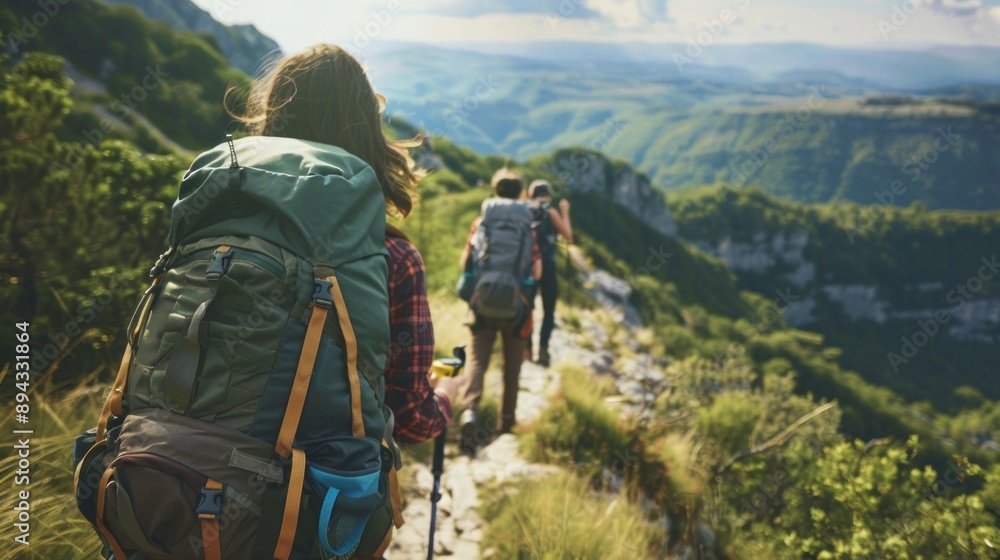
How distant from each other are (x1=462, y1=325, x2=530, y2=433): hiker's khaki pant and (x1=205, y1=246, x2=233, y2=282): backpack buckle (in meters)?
3.42

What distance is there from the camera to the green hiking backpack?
1229 mm

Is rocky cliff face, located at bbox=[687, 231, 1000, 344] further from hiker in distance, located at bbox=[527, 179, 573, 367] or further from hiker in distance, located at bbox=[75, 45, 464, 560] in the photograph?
hiker in distance, located at bbox=[75, 45, 464, 560]

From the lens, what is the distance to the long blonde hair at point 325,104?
1.74m

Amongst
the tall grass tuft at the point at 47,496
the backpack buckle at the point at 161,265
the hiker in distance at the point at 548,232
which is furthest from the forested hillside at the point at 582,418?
the hiker in distance at the point at 548,232

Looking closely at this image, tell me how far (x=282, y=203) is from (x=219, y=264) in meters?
0.20

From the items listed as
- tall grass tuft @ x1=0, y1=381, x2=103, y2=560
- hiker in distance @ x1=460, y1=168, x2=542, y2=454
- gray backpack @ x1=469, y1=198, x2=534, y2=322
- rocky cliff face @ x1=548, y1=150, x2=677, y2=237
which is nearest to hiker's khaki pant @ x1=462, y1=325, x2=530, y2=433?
hiker in distance @ x1=460, y1=168, x2=542, y2=454

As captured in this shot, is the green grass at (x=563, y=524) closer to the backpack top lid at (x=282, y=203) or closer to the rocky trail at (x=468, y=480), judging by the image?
the rocky trail at (x=468, y=480)

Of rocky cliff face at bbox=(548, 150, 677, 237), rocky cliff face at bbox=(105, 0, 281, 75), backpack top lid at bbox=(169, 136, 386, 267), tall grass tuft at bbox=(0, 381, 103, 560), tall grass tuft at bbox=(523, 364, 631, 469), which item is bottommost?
rocky cliff face at bbox=(548, 150, 677, 237)

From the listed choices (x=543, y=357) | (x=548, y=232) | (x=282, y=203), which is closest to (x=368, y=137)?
(x=282, y=203)

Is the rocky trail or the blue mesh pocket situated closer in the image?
the blue mesh pocket

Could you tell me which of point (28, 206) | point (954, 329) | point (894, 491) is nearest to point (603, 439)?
point (894, 491)

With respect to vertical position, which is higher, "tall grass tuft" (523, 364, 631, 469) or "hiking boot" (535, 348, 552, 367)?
"tall grass tuft" (523, 364, 631, 469)

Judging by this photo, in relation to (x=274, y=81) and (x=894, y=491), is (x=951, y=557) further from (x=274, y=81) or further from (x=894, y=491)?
(x=274, y=81)

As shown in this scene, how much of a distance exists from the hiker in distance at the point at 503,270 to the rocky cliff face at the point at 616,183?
3544 inches
